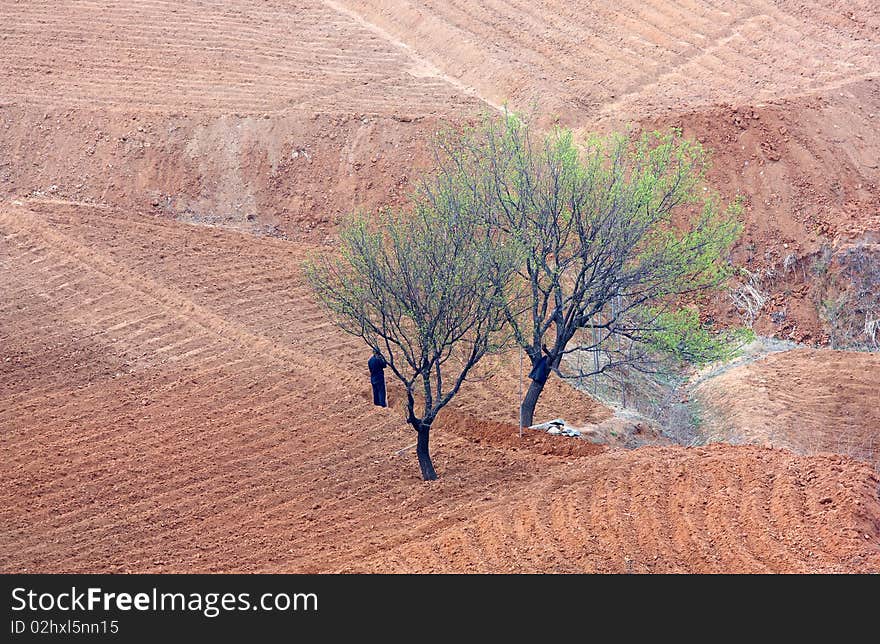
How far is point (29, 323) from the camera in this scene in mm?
25453

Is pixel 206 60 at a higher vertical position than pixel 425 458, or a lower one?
higher

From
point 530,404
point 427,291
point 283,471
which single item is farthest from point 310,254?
point 427,291

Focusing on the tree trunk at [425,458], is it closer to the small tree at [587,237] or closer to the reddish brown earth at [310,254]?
the reddish brown earth at [310,254]

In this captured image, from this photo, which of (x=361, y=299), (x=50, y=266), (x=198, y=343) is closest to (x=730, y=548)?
(x=361, y=299)

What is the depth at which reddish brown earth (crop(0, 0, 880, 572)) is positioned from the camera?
17016 mm

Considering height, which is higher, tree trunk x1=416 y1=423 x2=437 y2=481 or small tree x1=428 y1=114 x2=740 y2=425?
Answer: small tree x1=428 y1=114 x2=740 y2=425

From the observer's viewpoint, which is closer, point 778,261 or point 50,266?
point 50,266

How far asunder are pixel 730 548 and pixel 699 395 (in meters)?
12.5

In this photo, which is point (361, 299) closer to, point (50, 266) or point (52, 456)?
point (52, 456)

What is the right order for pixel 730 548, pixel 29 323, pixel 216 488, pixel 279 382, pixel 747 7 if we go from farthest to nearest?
pixel 747 7
pixel 29 323
pixel 279 382
pixel 216 488
pixel 730 548

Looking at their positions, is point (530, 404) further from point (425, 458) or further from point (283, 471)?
point (283, 471)

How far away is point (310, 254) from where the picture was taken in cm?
3050

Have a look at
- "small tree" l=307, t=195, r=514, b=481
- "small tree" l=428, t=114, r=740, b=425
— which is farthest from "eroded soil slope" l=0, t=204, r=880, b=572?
"small tree" l=428, t=114, r=740, b=425

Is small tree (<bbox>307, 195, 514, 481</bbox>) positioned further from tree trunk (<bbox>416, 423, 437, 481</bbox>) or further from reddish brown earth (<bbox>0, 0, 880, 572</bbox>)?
reddish brown earth (<bbox>0, 0, 880, 572</bbox>)
